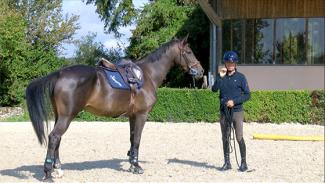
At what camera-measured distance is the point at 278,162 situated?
9344mm

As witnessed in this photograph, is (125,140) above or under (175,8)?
under

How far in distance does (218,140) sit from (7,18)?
49.5 ft

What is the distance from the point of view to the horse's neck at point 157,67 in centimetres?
886

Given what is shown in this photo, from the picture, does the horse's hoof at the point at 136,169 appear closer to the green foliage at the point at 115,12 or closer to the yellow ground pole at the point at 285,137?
the yellow ground pole at the point at 285,137

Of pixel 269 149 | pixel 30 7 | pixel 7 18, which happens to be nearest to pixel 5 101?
pixel 7 18

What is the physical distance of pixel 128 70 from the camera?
8.53 metres

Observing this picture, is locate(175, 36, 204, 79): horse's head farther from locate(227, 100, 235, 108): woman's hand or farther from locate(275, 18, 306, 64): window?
locate(275, 18, 306, 64): window

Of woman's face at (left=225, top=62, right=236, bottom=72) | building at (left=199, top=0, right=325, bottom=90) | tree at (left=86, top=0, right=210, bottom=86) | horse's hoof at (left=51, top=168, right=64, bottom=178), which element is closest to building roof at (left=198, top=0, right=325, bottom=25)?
building at (left=199, top=0, right=325, bottom=90)

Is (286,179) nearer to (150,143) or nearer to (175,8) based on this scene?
(150,143)

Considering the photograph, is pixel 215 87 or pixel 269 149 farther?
pixel 269 149

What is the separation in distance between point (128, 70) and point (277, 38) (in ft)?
39.4

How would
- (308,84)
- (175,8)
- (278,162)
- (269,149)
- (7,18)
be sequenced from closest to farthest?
(278,162)
(269,149)
(308,84)
(7,18)
(175,8)

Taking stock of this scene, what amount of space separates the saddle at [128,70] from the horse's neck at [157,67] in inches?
9.1

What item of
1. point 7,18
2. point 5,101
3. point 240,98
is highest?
point 7,18
